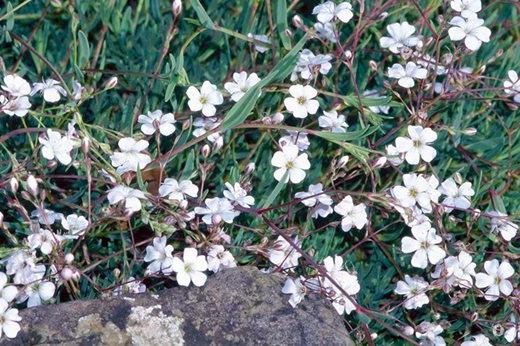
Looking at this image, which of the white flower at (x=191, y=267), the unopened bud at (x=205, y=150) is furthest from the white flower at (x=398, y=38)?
the white flower at (x=191, y=267)

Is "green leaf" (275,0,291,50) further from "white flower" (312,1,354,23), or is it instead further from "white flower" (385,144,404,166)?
"white flower" (385,144,404,166)

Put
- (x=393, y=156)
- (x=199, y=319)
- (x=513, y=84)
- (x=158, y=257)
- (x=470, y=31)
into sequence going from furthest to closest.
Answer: (x=513, y=84) < (x=470, y=31) < (x=393, y=156) < (x=158, y=257) < (x=199, y=319)

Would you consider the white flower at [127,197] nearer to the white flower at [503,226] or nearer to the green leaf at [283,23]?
the green leaf at [283,23]

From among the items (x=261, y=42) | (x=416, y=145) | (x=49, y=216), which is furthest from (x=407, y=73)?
(x=49, y=216)

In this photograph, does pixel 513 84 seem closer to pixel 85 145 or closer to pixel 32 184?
pixel 85 145

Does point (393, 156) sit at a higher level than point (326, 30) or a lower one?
lower

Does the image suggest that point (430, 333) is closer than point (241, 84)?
Yes

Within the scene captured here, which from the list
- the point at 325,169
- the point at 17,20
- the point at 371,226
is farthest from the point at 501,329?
the point at 17,20
